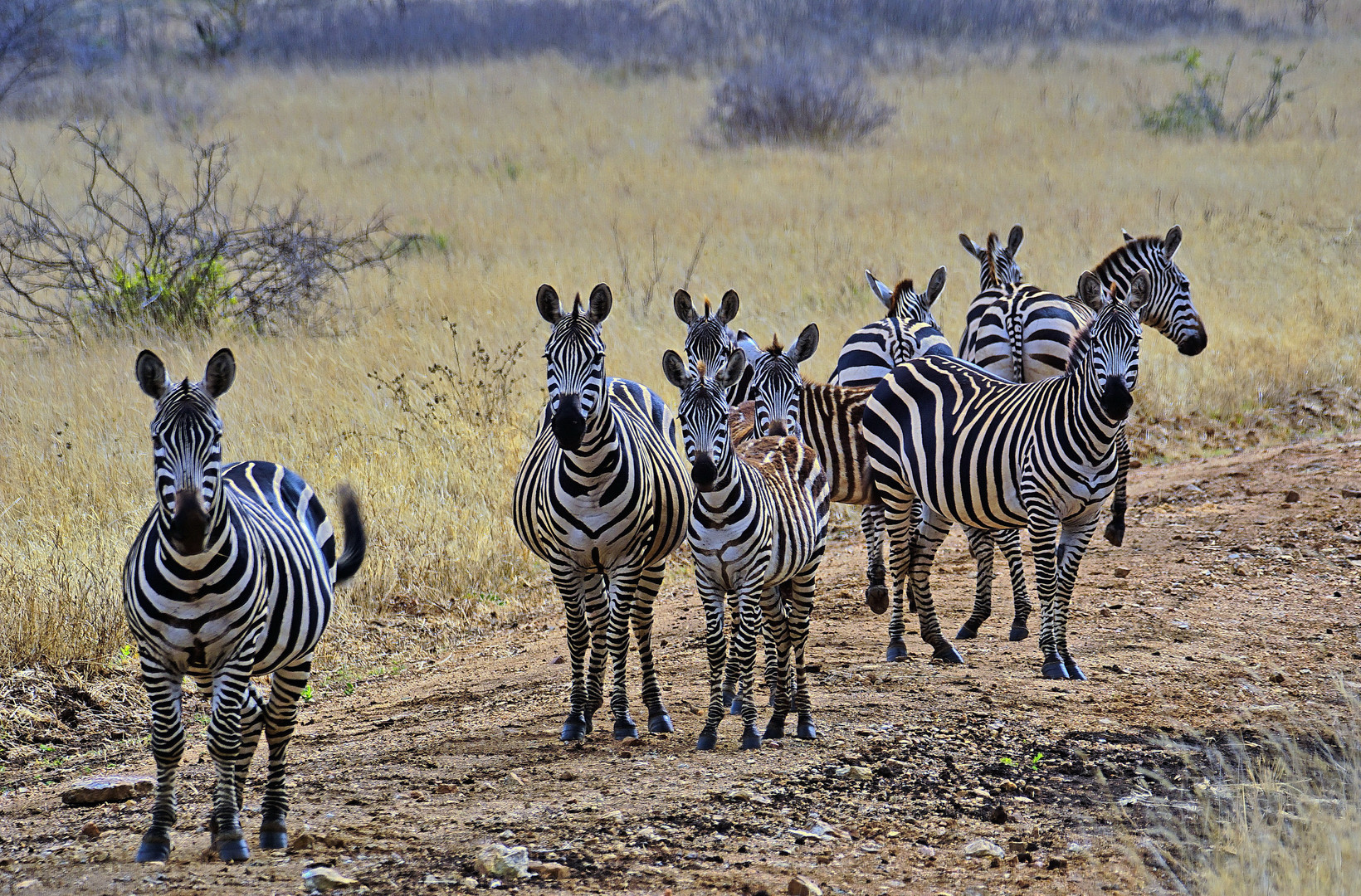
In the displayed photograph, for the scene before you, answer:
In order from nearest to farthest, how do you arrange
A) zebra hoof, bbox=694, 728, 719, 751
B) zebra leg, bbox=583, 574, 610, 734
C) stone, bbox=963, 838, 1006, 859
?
stone, bbox=963, 838, 1006, 859 → zebra hoof, bbox=694, 728, 719, 751 → zebra leg, bbox=583, 574, 610, 734

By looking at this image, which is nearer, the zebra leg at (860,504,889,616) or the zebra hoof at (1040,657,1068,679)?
the zebra hoof at (1040,657,1068,679)

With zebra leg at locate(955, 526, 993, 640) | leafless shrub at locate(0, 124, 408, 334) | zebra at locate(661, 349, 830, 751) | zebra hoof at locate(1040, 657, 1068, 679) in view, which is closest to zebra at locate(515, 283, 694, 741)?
zebra at locate(661, 349, 830, 751)

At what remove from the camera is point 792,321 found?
49.6 feet

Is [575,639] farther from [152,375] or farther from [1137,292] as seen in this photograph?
[1137,292]

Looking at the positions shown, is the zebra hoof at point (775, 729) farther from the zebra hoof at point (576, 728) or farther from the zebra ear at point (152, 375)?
the zebra ear at point (152, 375)

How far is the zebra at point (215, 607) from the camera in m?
4.23

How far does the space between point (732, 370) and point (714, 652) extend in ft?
4.22

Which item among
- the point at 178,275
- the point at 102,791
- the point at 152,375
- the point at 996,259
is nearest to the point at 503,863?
the point at 152,375

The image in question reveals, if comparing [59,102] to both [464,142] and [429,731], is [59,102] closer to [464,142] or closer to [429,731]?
[464,142]

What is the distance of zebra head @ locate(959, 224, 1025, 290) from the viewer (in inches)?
422

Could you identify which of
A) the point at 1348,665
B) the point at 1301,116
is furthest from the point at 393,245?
the point at 1301,116

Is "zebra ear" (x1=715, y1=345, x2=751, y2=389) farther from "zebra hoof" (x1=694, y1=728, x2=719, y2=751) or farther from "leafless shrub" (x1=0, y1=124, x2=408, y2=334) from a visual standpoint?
"leafless shrub" (x1=0, y1=124, x2=408, y2=334)

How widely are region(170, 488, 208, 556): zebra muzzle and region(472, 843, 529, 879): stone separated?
141cm

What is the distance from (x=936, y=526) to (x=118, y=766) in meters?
4.63
